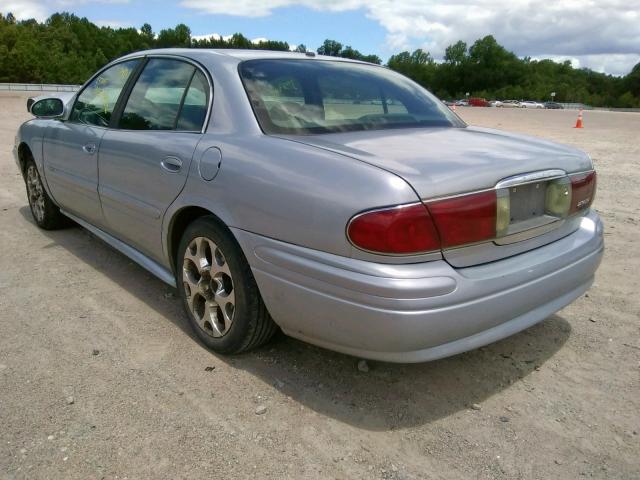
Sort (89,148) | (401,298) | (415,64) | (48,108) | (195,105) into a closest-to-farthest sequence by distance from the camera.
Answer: (401,298)
(195,105)
(89,148)
(48,108)
(415,64)

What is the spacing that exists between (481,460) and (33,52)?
8673 centimetres

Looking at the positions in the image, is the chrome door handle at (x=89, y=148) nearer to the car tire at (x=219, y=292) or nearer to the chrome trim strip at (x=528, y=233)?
the car tire at (x=219, y=292)

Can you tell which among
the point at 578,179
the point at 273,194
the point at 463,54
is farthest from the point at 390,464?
the point at 463,54

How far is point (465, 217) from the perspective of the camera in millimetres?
2189

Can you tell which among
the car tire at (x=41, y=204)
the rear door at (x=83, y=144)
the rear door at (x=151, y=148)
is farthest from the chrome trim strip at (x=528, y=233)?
the car tire at (x=41, y=204)

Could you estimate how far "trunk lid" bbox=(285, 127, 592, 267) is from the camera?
220cm

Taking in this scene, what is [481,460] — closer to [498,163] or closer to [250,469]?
[250,469]

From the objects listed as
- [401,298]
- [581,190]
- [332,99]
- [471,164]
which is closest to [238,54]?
[332,99]

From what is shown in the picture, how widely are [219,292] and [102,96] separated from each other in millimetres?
2040

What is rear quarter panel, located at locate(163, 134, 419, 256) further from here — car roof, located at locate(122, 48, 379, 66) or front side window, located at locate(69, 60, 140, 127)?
front side window, located at locate(69, 60, 140, 127)

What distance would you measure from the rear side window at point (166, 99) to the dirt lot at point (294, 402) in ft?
3.77

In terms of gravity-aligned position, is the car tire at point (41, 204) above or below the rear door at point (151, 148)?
below

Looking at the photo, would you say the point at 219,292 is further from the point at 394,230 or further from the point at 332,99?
A: the point at 332,99

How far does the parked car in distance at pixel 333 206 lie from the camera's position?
2137 millimetres
